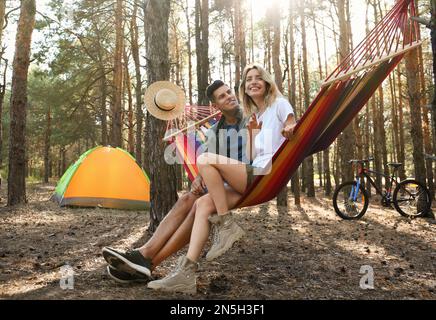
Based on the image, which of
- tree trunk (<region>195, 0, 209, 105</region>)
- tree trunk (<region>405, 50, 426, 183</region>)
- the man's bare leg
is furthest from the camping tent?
tree trunk (<region>405, 50, 426, 183</region>)

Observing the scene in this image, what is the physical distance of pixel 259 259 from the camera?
2756 millimetres

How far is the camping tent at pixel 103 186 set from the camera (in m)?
5.94

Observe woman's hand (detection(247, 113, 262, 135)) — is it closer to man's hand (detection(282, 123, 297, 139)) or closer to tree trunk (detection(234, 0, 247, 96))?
man's hand (detection(282, 123, 297, 139))

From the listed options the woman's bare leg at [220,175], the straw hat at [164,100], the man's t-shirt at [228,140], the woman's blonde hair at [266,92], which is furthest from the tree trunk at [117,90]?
the woman's bare leg at [220,175]

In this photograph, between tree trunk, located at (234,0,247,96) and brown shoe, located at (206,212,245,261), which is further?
tree trunk, located at (234,0,247,96)

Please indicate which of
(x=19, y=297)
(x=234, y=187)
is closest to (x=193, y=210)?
(x=234, y=187)

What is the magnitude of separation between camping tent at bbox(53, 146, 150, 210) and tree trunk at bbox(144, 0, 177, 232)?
8.57ft

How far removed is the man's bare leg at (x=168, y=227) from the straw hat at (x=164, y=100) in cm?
117

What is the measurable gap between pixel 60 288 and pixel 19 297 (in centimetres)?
20

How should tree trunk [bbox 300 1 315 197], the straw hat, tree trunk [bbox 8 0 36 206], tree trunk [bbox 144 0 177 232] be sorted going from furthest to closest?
tree trunk [bbox 300 1 315 197] → tree trunk [bbox 8 0 36 206] → tree trunk [bbox 144 0 177 232] → the straw hat

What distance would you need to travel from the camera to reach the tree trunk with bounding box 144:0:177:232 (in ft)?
11.4

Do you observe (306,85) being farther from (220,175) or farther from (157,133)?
(220,175)

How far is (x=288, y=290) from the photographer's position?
203cm

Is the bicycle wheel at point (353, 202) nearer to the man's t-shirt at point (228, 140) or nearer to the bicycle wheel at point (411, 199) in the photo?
the bicycle wheel at point (411, 199)
